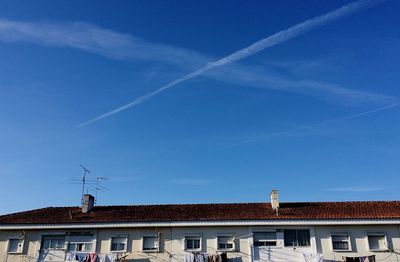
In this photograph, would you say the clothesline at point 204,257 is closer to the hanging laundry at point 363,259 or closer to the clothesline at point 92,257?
the clothesline at point 92,257

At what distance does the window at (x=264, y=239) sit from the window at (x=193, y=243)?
391 centimetres

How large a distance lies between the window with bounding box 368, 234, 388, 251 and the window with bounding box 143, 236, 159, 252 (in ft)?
47.4

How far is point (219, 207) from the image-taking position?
37031 millimetres

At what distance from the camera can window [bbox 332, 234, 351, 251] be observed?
32031mm

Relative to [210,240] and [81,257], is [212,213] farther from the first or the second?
[81,257]

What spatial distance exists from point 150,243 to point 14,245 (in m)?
10.1

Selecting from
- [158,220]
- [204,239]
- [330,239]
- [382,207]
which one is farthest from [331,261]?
[158,220]

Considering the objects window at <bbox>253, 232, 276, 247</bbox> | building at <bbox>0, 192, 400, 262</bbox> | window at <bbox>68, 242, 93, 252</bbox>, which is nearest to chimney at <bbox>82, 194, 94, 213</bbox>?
building at <bbox>0, 192, 400, 262</bbox>

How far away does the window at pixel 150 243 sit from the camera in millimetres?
33812

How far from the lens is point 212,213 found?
35.0 meters

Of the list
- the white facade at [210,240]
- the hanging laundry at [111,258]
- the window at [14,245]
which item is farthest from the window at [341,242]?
the window at [14,245]

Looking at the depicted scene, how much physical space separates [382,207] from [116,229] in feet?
62.5

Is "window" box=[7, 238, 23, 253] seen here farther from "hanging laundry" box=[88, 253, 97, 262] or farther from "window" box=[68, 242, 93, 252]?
"hanging laundry" box=[88, 253, 97, 262]

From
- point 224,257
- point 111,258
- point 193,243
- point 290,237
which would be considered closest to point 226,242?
point 224,257
